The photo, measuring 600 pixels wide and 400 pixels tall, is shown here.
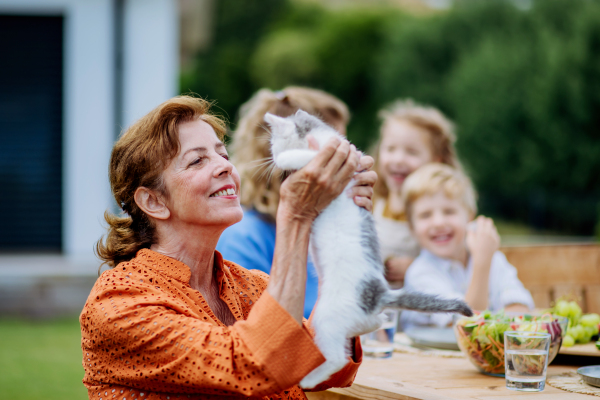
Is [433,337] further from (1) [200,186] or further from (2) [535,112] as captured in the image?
(2) [535,112]

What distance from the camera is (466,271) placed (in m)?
3.12

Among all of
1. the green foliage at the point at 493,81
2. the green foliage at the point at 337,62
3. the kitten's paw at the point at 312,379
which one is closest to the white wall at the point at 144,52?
the green foliage at the point at 493,81

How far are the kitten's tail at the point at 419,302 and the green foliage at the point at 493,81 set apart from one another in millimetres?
11781

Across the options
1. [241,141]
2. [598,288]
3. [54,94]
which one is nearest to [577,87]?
[54,94]

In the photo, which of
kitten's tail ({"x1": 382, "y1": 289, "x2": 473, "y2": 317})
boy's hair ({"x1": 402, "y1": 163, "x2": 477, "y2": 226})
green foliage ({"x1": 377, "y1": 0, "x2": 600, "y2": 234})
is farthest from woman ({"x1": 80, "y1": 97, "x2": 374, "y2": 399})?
green foliage ({"x1": 377, "y1": 0, "x2": 600, "y2": 234})

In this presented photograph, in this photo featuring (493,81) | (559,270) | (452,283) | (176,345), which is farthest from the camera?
(493,81)

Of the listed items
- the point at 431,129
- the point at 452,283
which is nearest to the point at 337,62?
the point at 431,129

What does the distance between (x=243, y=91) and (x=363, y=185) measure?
30034 mm

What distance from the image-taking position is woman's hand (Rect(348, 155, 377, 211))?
1.64 metres

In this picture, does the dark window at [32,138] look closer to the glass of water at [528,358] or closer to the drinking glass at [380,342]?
the drinking glass at [380,342]

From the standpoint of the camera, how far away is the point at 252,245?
9.05 feet

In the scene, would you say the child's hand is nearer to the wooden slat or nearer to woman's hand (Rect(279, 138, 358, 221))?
the wooden slat

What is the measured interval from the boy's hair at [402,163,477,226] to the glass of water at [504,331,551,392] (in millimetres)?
1357

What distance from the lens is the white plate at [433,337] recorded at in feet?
7.88
